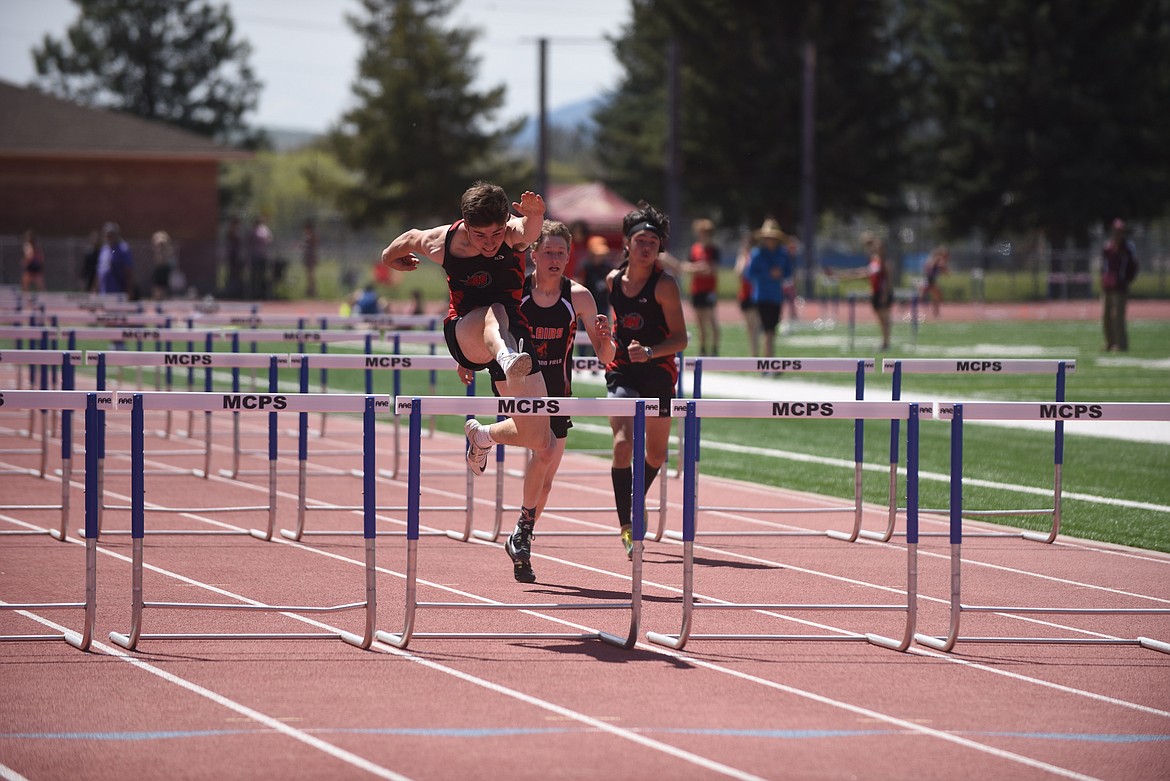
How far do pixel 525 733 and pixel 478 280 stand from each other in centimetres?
297

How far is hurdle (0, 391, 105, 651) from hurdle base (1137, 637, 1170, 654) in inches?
196

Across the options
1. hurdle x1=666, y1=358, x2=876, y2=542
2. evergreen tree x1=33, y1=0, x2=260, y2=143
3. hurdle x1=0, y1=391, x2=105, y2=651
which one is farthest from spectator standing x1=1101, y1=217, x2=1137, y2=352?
evergreen tree x1=33, y1=0, x2=260, y2=143

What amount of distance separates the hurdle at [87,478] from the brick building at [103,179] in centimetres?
4091

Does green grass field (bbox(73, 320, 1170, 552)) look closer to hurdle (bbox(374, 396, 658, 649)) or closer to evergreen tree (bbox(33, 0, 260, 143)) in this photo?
hurdle (bbox(374, 396, 658, 649))

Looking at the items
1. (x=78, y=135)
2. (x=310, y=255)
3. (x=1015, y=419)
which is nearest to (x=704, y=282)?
(x=1015, y=419)

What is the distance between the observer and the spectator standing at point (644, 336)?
9.17 meters

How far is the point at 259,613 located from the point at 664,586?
7.57 feet

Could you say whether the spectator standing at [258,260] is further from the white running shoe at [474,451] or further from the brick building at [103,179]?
the white running shoe at [474,451]

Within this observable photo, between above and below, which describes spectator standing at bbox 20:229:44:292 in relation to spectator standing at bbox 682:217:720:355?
above

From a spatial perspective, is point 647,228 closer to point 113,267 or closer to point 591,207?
point 113,267

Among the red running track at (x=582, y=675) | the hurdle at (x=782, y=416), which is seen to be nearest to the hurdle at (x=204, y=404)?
the red running track at (x=582, y=675)

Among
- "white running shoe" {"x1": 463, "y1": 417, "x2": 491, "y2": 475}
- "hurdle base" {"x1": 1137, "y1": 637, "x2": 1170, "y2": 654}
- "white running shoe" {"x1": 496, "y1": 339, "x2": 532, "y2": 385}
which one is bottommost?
"hurdle base" {"x1": 1137, "y1": 637, "x2": 1170, "y2": 654}

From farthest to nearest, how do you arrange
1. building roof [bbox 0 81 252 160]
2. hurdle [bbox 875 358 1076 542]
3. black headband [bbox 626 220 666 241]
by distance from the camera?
building roof [bbox 0 81 252 160] → hurdle [bbox 875 358 1076 542] → black headband [bbox 626 220 666 241]

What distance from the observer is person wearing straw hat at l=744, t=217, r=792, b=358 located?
2130cm
